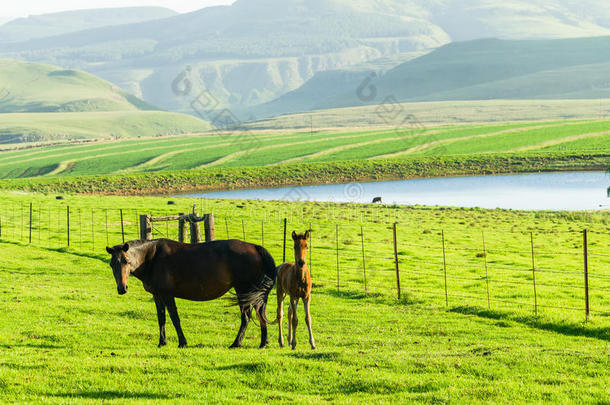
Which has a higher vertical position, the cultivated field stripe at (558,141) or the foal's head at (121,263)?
the foal's head at (121,263)

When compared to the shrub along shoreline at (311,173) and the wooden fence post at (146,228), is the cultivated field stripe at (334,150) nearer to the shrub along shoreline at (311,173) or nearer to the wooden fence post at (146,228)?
the shrub along shoreline at (311,173)

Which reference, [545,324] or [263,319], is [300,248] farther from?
[545,324]

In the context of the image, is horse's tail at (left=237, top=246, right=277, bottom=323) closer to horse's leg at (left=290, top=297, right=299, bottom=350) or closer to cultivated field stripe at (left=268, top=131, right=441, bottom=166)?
horse's leg at (left=290, top=297, right=299, bottom=350)

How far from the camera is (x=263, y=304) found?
15.5m

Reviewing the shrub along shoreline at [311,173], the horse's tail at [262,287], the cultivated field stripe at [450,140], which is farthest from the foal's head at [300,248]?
the cultivated field stripe at [450,140]

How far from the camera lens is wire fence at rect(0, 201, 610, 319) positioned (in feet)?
75.4

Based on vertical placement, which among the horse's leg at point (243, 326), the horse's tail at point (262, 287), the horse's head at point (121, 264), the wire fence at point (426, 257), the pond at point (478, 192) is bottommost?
the pond at point (478, 192)

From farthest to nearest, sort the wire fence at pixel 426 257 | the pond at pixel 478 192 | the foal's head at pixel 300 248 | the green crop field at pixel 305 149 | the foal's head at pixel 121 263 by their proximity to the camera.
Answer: the green crop field at pixel 305 149
the pond at pixel 478 192
the wire fence at pixel 426 257
the foal's head at pixel 121 263
the foal's head at pixel 300 248

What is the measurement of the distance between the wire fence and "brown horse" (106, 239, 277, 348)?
7.61m

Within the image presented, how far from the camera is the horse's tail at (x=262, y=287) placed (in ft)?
50.6

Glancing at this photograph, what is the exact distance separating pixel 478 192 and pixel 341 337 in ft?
225

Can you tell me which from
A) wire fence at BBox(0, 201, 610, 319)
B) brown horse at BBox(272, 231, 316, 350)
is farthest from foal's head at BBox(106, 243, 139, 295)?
wire fence at BBox(0, 201, 610, 319)

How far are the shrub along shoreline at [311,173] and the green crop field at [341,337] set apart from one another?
6098 cm

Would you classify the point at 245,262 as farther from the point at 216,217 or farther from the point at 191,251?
the point at 216,217
